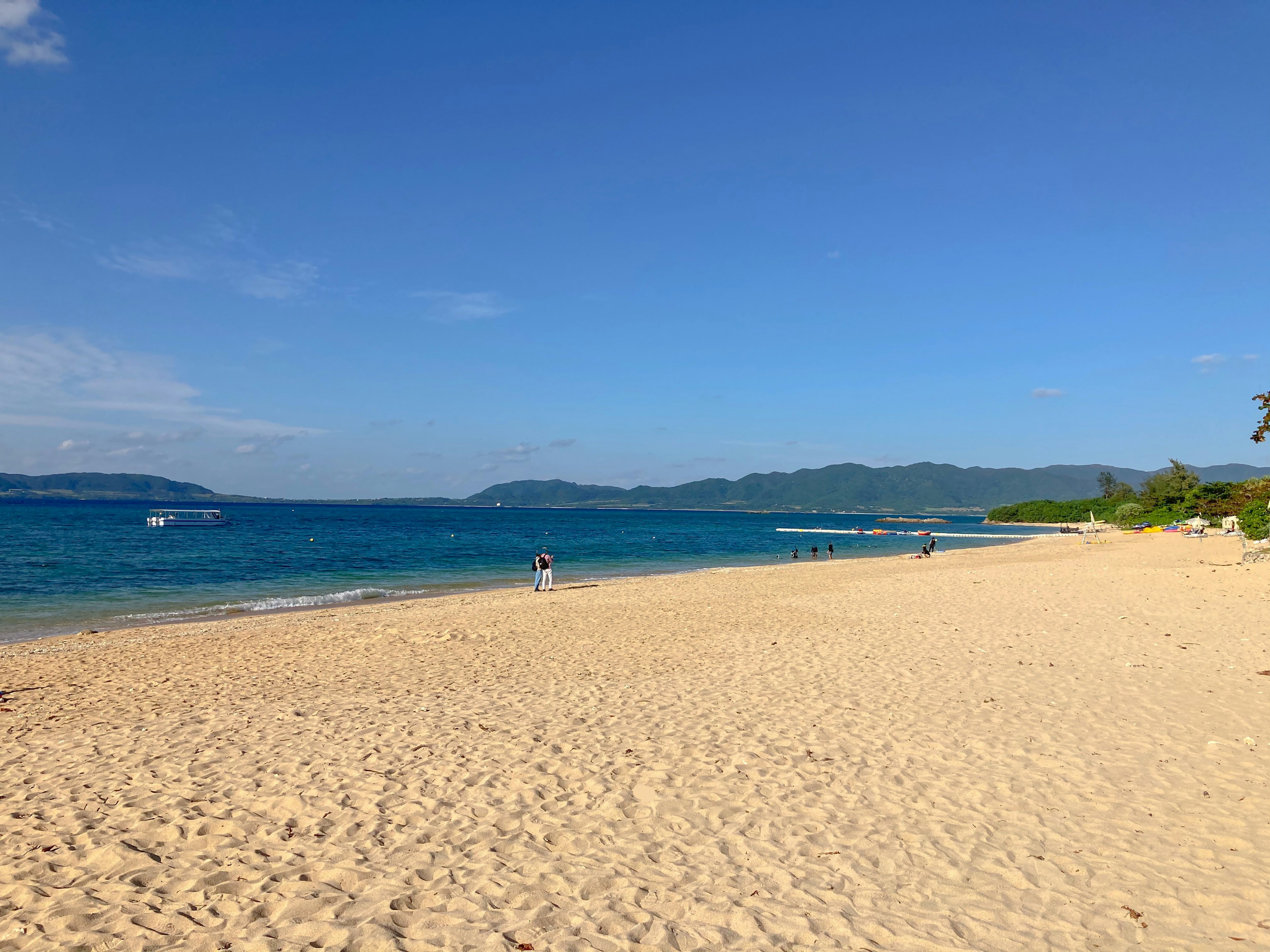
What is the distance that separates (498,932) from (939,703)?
7168 mm

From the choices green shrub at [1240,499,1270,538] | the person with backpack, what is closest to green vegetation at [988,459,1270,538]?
green shrub at [1240,499,1270,538]

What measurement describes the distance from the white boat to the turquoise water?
2453 millimetres

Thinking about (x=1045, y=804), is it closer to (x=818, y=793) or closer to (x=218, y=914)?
(x=818, y=793)

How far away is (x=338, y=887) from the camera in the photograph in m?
5.00

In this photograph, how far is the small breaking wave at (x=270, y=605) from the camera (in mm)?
22031

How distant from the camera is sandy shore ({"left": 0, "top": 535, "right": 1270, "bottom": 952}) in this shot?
4.62 meters

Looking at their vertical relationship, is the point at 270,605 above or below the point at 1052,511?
below

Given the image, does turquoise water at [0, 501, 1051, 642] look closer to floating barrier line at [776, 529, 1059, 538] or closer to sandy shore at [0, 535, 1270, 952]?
floating barrier line at [776, 529, 1059, 538]

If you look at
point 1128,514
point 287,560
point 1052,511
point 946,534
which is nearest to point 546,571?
point 287,560

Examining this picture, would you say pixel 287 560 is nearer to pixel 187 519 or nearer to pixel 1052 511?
pixel 187 519

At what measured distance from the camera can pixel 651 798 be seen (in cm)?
659

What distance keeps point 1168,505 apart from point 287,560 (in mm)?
103930

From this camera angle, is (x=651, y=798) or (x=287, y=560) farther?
(x=287, y=560)

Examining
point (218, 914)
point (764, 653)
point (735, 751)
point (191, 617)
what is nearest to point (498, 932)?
point (218, 914)
